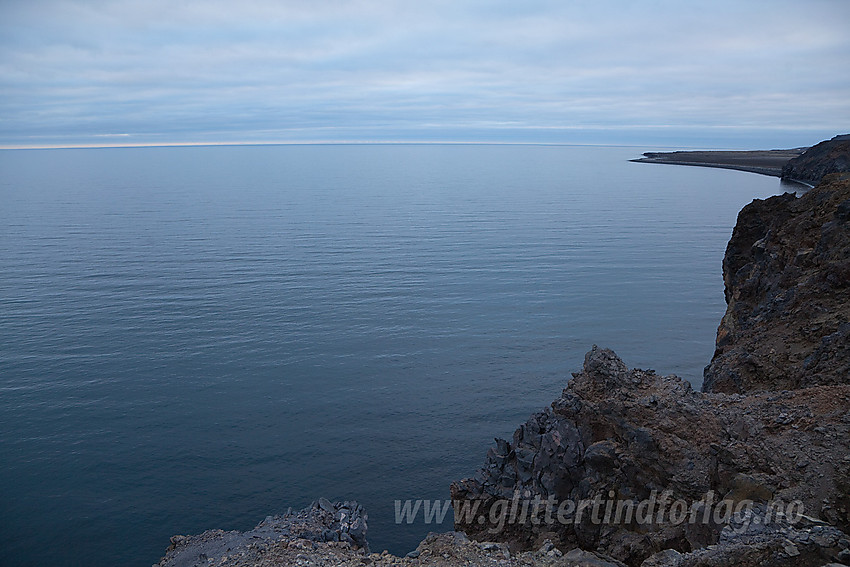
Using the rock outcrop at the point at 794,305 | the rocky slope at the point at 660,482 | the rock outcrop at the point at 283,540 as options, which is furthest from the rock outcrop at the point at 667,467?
the rock outcrop at the point at 794,305

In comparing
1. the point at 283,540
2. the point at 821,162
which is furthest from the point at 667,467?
the point at 821,162

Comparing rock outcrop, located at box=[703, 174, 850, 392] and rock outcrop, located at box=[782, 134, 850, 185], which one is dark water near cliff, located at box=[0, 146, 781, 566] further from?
rock outcrop, located at box=[782, 134, 850, 185]

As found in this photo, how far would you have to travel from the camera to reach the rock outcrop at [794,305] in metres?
19.8

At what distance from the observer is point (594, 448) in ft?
52.1

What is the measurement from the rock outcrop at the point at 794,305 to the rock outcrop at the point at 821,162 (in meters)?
109

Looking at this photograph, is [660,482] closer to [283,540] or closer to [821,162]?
[283,540]

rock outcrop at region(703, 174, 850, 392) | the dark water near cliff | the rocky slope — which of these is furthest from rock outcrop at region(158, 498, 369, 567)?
rock outcrop at region(703, 174, 850, 392)

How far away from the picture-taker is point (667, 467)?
14820 mm

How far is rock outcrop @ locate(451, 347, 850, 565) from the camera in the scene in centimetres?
1248

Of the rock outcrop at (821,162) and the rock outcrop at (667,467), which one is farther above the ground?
the rock outcrop at (821,162)

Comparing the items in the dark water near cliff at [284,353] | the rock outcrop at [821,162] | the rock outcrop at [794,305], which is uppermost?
A: the rock outcrop at [821,162]

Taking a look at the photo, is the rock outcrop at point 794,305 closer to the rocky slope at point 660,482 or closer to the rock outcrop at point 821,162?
the rocky slope at point 660,482

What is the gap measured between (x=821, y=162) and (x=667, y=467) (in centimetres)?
14655

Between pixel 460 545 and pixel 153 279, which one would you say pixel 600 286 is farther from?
pixel 460 545
